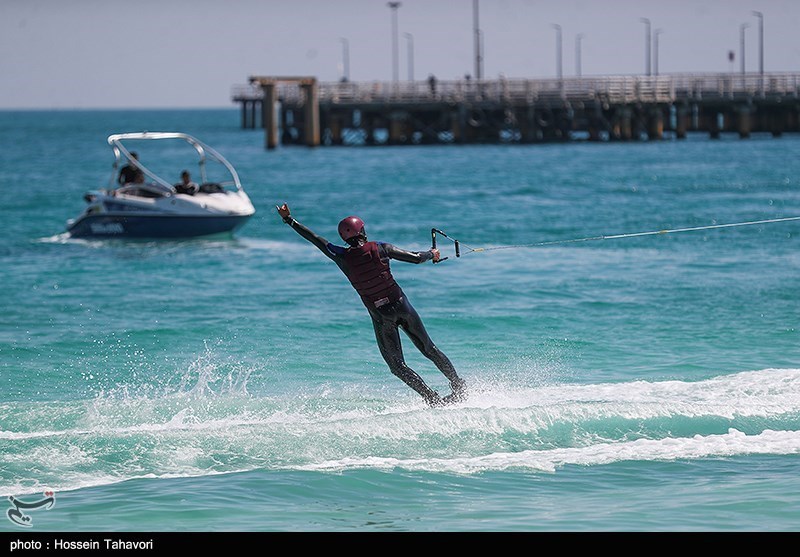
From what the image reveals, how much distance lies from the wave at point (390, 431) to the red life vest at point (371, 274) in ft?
3.10

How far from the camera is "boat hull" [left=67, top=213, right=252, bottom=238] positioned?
88.8 feet

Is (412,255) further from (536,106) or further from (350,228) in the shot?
(536,106)

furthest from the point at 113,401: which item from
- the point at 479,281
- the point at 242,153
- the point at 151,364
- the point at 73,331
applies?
the point at 242,153

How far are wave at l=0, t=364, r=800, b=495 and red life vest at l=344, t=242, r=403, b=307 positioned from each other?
943 millimetres

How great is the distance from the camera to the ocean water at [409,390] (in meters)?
8.76

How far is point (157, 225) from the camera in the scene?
27172 mm

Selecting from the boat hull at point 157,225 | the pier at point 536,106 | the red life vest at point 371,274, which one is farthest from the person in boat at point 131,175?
the pier at point 536,106

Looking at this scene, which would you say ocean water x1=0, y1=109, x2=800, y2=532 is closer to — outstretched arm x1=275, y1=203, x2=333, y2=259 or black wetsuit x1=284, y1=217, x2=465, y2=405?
black wetsuit x1=284, y1=217, x2=465, y2=405

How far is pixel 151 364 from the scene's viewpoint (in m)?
14.2

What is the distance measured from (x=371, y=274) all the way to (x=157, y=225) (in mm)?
17652

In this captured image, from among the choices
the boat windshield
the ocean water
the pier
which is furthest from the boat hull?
the pier

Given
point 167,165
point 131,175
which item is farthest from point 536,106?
point 131,175

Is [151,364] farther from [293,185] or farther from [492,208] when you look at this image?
[293,185]

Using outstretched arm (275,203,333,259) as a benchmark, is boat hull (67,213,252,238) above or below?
below
